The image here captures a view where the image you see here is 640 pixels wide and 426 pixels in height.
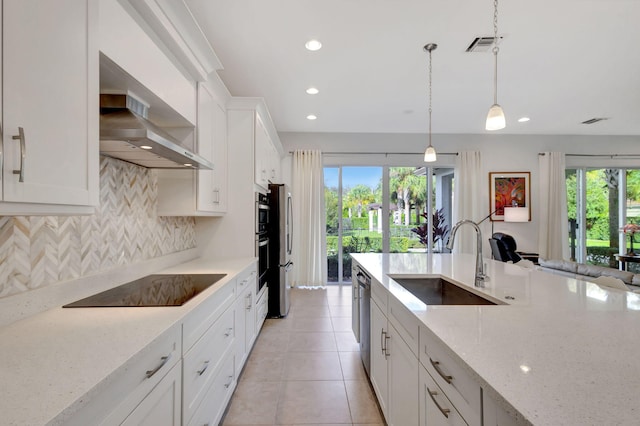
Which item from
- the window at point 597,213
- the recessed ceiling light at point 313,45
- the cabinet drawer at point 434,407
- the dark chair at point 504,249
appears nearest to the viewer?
the cabinet drawer at point 434,407

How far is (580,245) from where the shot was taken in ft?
18.7

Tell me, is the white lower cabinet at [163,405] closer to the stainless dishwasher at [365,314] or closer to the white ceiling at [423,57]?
the stainless dishwasher at [365,314]

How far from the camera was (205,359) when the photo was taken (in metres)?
1.46

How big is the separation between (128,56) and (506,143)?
6252 mm

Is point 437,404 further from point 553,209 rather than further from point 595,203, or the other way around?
point 595,203

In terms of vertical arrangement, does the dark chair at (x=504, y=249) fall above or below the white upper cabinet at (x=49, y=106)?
below

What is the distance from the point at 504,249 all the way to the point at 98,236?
5.36 m

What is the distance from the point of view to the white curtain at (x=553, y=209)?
5.47 m

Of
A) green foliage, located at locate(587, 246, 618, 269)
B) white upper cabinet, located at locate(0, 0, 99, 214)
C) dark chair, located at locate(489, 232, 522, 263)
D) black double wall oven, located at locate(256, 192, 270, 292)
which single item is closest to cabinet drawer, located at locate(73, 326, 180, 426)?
white upper cabinet, located at locate(0, 0, 99, 214)

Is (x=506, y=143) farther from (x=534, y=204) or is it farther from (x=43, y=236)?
(x=43, y=236)

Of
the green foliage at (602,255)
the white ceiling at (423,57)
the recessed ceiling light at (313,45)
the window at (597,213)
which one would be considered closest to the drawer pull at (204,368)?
the white ceiling at (423,57)

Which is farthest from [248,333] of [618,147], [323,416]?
[618,147]

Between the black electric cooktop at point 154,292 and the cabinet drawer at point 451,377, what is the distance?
3.61 feet

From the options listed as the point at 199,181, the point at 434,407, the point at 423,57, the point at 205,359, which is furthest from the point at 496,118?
the point at 205,359
